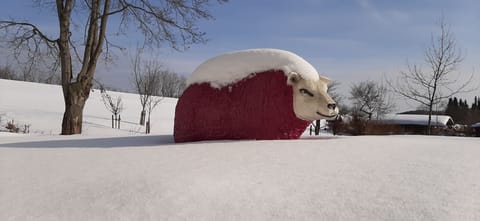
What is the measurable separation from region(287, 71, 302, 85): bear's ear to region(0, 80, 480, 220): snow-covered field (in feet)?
3.98

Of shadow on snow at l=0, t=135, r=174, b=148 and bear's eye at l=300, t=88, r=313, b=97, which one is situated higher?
bear's eye at l=300, t=88, r=313, b=97

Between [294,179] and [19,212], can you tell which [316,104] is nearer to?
[294,179]

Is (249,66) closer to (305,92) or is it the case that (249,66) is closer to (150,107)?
(305,92)

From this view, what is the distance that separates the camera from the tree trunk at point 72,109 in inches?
392

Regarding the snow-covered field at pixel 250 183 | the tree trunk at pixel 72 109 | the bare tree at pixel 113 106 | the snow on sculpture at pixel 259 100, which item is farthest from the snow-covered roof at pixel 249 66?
the bare tree at pixel 113 106

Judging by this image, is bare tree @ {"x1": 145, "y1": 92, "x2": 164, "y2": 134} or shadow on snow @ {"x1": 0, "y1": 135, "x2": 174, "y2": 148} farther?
bare tree @ {"x1": 145, "y1": 92, "x2": 164, "y2": 134}

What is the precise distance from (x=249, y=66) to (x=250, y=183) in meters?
2.84

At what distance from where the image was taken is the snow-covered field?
2010 mm

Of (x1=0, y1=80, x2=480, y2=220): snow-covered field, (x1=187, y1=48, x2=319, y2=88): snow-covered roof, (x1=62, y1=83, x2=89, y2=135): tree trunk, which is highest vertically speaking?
(x1=187, y1=48, x2=319, y2=88): snow-covered roof

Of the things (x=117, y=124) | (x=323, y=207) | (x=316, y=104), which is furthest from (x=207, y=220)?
(x=117, y=124)

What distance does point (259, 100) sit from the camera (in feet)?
15.8

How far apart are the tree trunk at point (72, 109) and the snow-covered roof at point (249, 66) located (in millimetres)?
6327

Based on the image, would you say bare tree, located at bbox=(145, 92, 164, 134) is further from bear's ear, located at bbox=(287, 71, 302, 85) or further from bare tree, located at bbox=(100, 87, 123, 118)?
bear's ear, located at bbox=(287, 71, 302, 85)

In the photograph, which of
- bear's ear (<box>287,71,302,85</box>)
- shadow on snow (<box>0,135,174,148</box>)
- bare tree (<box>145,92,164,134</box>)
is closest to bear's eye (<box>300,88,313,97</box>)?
bear's ear (<box>287,71,302,85</box>)
